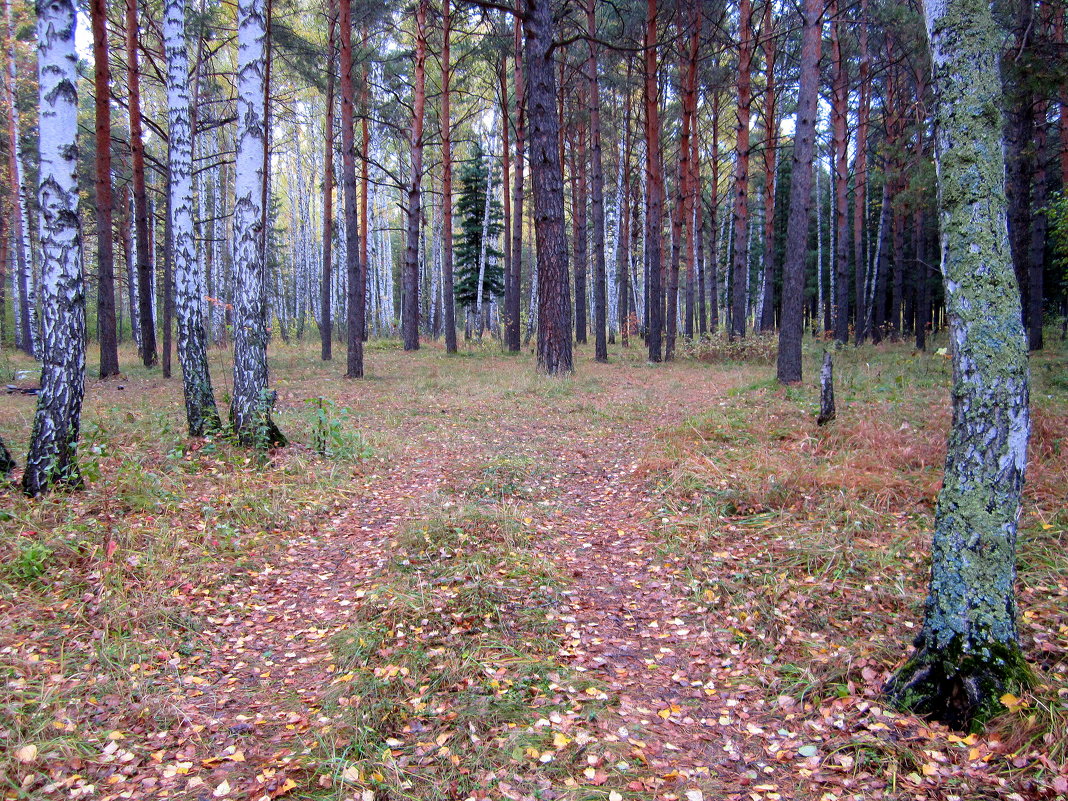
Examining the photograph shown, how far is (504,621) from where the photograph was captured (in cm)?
361

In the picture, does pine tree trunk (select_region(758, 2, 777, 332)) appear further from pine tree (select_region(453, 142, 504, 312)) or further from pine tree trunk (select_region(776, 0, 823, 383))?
pine tree (select_region(453, 142, 504, 312))

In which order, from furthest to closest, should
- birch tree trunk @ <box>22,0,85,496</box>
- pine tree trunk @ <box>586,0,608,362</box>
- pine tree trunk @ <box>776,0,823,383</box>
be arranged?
pine tree trunk @ <box>586,0,608,362</box>, pine tree trunk @ <box>776,0,823,383</box>, birch tree trunk @ <box>22,0,85,496</box>

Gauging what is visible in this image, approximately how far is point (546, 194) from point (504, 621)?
959 centimetres

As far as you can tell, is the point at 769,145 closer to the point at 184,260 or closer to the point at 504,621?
the point at 184,260

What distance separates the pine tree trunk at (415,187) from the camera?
15922mm

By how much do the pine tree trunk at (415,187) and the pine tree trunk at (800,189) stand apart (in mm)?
9836

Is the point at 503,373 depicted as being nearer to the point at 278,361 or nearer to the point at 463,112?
the point at 278,361

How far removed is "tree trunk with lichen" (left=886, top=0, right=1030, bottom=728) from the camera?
2.49m

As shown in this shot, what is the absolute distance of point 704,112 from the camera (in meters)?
22.4

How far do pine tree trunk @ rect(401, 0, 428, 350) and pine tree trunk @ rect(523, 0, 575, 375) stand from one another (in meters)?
5.42

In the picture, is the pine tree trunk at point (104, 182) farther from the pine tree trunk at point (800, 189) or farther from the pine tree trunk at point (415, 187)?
the pine tree trunk at point (800, 189)

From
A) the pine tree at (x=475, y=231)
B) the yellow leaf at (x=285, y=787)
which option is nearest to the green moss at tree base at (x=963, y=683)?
the yellow leaf at (x=285, y=787)

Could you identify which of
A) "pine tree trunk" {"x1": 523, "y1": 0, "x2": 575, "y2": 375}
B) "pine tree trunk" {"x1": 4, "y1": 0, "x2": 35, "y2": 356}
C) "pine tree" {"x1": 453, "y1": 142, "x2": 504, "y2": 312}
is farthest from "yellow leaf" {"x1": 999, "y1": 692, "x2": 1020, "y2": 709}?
"pine tree" {"x1": 453, "y1": 142, "x2": 504, "y2": 312}

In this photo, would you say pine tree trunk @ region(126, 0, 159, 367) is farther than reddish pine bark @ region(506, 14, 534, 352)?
No
